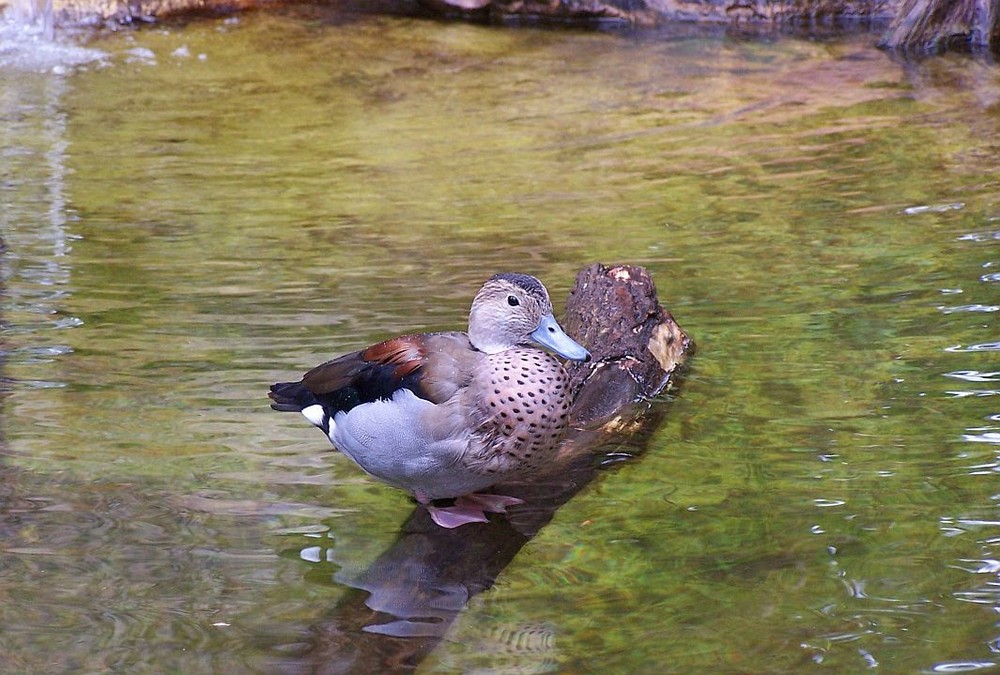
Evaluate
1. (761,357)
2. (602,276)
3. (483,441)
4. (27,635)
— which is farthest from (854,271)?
(27,635)

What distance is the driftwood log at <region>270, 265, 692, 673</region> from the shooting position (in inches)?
122

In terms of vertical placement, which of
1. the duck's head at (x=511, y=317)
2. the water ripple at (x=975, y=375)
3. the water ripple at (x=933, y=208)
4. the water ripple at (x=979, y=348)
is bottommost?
the water ripple at (x=975, y=375)

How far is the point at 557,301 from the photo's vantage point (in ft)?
17.5

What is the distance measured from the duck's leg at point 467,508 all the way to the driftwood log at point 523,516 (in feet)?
0.09

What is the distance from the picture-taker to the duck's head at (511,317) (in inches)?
140

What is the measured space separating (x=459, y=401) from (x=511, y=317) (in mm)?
322

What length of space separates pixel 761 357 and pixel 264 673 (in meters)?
2.44

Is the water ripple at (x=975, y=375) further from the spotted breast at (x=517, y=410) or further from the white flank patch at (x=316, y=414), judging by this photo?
the white flank patch at (x=316, y=414)

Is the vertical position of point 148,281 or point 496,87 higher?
point 496,87

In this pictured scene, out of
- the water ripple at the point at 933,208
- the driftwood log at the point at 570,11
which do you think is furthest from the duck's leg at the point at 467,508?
the driftwood log at the point at 570,11

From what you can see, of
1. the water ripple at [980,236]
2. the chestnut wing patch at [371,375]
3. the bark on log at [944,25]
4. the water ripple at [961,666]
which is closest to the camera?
the water ripple at [961,666]

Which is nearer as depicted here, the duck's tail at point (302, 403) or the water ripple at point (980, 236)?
the duck's tail at point (302, 403)

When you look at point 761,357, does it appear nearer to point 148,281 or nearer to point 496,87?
point 148,281

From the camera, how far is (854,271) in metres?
5.50
